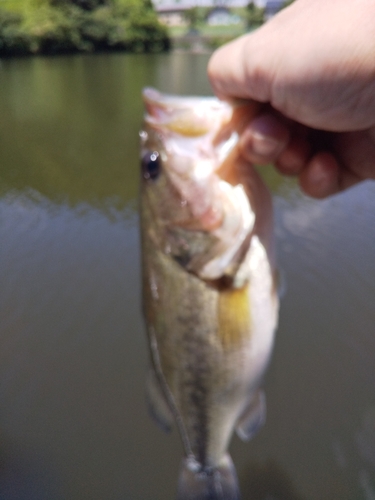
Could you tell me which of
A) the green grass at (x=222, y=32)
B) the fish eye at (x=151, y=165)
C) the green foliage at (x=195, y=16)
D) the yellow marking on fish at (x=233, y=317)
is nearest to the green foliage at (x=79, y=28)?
the green grass at (x=222, y=32)

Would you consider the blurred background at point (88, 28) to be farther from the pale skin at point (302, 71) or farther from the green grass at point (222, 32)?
the pale skin at point (302, 71)

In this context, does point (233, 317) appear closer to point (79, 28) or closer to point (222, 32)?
point (79, 28)

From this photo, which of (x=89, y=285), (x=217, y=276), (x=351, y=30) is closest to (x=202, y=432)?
(x=217, y=276)

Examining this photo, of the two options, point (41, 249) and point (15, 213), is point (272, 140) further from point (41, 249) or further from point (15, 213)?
point (15, 213)

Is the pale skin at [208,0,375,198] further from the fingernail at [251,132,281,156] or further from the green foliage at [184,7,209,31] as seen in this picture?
the green foliage at [184,7,209,31]

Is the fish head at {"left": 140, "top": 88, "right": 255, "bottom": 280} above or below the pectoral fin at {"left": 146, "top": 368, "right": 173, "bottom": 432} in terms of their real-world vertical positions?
above

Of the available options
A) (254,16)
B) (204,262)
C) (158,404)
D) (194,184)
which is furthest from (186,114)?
(254,16)

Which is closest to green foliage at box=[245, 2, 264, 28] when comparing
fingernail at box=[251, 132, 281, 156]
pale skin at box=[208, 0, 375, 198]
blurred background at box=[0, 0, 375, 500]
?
blurred background at box=[0, 0, 375, 500]
